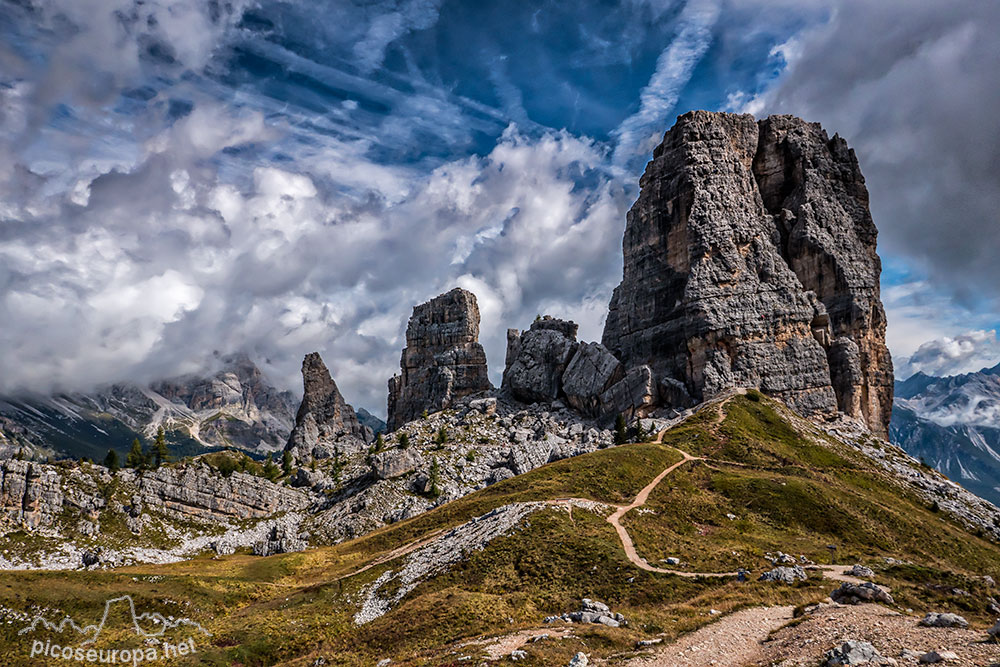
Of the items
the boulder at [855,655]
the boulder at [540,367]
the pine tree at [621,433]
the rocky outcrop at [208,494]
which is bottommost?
the boulder at [855,655]

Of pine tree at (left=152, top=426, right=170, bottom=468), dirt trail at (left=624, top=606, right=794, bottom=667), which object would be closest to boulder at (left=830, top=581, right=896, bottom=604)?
dirt trail at (left=624, top=606, right=794, bottom=667)

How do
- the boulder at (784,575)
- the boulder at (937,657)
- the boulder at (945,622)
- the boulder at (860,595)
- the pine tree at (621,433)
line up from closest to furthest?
1. the boulder at (937,657)
2. the boulder at (945,622)
3. the boulder at (860,595)
4. the boulder at (784,575)
5. the pine tree at (621,433)

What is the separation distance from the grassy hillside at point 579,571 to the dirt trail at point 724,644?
2.47 metres

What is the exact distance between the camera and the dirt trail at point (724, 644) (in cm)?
3170

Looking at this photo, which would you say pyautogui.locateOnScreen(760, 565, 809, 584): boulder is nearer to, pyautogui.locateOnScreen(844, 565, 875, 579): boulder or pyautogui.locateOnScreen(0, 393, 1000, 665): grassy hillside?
pyautogui.locateOnScreen(0, 393, 1000, 665): grassy hillside

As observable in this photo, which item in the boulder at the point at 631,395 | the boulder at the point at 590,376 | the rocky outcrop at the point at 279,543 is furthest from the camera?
the boulder at the point at 590,376

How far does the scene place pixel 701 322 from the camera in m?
149

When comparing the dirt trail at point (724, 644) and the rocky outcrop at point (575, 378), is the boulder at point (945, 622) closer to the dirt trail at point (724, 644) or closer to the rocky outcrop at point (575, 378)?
the dirt trail at point (724, 644)

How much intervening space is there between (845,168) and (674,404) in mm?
100637

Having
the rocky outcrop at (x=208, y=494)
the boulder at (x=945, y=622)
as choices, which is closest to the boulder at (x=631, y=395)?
the rocky outcrop at (x=208, y=494)

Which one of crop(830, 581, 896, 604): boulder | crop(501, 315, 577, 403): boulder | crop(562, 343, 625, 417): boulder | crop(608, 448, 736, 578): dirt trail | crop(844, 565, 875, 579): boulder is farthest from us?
crop(501, 315, 577, 403): boulder

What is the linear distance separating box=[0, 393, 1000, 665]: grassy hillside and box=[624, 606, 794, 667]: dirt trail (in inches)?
97.3

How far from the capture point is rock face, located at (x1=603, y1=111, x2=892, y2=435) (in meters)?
148

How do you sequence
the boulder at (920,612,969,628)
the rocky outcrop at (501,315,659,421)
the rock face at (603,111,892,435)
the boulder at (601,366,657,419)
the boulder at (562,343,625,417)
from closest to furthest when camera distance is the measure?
the boulder at (920,612,969,628) → the rock face at (603,111,892,435) → the boulder at (601,366,657,419) → the rocky outcrop at (501,315,659,421) → the boulder at (562,343,625,417)
